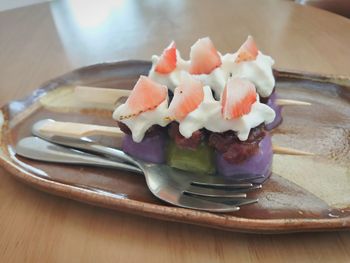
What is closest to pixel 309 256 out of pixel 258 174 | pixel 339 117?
pixel 258 174

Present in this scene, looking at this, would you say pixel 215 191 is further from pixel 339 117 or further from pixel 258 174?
pixel 339 117

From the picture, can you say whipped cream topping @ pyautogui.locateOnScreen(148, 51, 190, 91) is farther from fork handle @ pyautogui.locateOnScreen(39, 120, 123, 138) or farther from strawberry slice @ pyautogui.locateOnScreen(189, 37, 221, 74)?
fork handle @ pyautogui.locateOnScreen(39, 120, 123, 138)

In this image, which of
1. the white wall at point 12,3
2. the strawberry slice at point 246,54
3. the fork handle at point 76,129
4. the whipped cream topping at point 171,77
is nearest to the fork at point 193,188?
the fork handle at point 76,129

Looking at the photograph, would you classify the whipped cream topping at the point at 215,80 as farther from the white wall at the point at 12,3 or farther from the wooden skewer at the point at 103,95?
the white wall at the point at 12,3

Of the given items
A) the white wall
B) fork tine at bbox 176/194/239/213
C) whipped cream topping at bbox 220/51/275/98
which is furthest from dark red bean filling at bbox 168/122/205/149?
the white wall

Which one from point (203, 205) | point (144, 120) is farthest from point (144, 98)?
point (203, 205)

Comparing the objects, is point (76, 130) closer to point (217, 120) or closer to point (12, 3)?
point (217, 120)
